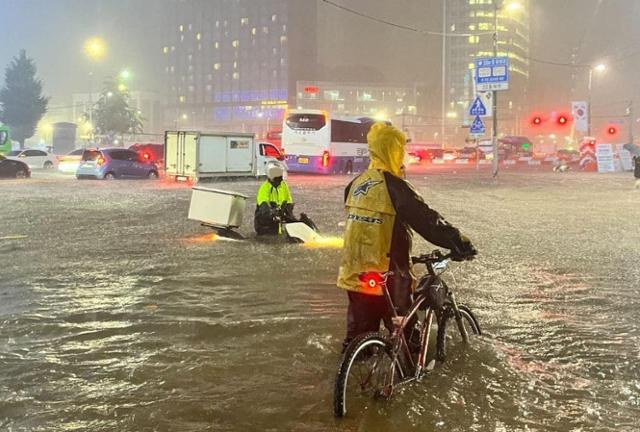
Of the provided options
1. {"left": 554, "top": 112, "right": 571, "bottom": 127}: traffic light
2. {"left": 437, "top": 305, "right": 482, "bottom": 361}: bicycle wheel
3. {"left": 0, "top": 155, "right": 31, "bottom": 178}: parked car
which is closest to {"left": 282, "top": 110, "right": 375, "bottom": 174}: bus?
{"left": 0, "top": 155, "right": 31, "bottom": 178}: parked car

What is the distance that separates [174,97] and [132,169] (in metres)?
142

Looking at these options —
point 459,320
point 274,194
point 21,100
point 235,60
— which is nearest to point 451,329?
point 459,320

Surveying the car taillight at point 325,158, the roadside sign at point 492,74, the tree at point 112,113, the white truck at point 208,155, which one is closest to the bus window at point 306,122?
the car taillight at point 325,158

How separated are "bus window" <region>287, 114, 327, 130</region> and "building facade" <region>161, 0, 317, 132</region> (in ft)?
351

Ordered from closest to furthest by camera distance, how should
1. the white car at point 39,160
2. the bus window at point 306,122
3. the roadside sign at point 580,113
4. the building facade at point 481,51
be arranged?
1. the bus window at point 306,122
2. the white car at point 39,160
3. the roadside sign at point 580,113
4. the building facade at point 481,51

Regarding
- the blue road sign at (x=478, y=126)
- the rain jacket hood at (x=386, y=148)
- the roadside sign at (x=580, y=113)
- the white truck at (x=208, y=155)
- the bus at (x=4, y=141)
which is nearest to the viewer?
the rain jacket hood at (x=386, y=148)

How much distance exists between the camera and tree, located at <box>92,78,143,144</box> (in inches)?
3019

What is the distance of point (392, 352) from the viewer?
429 centimetres

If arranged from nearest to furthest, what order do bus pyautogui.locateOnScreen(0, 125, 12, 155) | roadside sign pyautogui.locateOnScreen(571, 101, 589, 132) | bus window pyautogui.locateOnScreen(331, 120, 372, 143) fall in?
bus window pyautogui.locateOnScreen(331, 120, 372, 143)
bus pyautogui.locateOnScreen(0, 125, 12, 155)
roadside sign pyautogui.locateOnScreen(571, 101, 589, 132)

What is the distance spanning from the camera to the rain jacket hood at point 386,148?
421 cm

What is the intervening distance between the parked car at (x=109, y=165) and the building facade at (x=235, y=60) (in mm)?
111419

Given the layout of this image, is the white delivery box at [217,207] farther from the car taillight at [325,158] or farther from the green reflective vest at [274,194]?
the car taillight at [325,158]

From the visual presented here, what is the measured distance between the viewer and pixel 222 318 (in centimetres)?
663

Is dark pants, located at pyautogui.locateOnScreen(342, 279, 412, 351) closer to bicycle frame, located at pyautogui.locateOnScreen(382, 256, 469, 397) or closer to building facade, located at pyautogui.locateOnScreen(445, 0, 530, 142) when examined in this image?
bicycle frame, located at pyautogui.locateOnScreen(382, 256, 469, 397)
